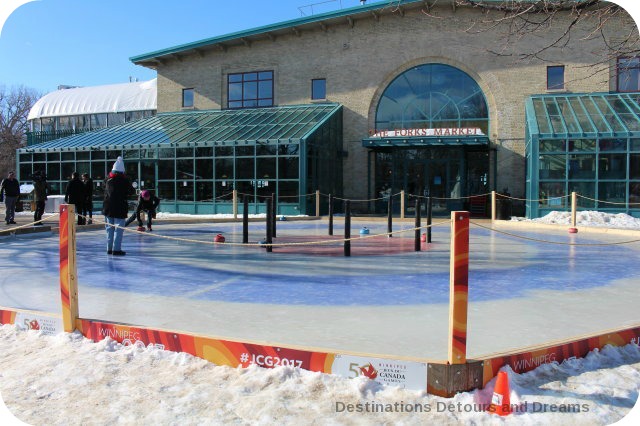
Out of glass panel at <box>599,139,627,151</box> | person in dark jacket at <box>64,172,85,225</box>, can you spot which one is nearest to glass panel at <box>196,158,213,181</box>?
person in dark jacket at <box>64,172,85,225</box>

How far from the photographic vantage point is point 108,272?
8453 mm

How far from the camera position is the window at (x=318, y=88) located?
28.3 metres

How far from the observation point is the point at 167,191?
86.4 feet

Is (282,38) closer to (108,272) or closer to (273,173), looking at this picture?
(273,173)

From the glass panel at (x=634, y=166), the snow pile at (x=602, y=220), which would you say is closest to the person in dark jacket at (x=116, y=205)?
the snow pile at (x=602, y=220)

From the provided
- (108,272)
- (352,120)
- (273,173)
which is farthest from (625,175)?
(108,272)

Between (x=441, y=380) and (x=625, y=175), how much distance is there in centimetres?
2074

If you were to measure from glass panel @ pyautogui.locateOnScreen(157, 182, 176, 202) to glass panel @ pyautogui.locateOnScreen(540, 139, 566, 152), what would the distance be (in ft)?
57.7

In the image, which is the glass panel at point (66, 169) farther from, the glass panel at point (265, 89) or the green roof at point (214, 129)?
the glass panel at point (265, 89)

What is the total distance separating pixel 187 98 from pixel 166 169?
7.10 meters

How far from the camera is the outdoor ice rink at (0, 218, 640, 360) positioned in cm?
497

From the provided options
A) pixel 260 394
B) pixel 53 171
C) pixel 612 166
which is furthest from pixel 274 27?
pixel 260 394

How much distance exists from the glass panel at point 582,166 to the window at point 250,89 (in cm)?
1613

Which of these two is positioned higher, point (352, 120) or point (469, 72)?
point (469, 72)
